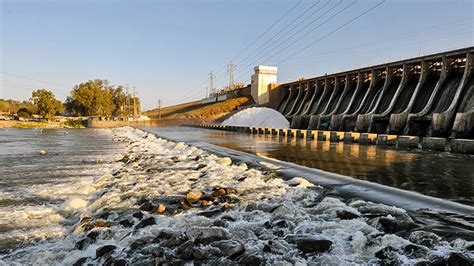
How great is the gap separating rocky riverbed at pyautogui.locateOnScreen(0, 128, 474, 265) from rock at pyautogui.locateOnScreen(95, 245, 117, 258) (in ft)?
0.04

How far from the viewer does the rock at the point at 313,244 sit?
14.2 ft

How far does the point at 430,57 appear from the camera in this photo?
2952cm

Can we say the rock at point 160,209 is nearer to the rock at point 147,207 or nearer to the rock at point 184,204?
the rock at point 147,207

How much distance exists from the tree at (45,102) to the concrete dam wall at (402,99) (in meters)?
60.0

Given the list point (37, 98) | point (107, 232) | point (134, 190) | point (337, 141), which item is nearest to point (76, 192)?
point (134, 190)

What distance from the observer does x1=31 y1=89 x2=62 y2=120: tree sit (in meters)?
77.6

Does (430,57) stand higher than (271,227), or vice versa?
(430,57)

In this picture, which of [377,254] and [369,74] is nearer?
[377,254]

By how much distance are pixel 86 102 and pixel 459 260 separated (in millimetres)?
90001

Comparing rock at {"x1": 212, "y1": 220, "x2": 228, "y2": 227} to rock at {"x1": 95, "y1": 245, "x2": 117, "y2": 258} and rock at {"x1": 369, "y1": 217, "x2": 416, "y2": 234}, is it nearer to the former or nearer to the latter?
rock at {"x1": 95, "y1": 245, "x2": 117, "y2": 258}

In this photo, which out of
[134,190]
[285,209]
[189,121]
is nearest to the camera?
[285,209]

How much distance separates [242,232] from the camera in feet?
16.6

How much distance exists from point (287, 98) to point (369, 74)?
1865 cm

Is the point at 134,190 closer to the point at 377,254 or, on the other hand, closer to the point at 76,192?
the point at 76,192
